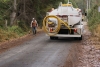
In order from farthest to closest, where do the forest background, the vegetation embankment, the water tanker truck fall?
the vegetation embankment < the forest background < the water tanker truck

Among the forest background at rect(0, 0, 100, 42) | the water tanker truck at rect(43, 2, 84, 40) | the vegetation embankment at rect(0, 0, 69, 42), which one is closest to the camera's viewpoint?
the water tanker truck at rect(43, 2, 84, 40)

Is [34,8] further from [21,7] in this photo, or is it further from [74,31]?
[74,31]

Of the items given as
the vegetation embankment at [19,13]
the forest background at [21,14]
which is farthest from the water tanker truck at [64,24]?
the vegetation embankment at [19,13]

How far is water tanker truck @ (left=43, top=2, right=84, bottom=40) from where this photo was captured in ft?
63.4

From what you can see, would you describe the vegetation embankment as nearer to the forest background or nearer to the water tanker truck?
the forest background

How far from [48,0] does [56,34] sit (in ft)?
45.0

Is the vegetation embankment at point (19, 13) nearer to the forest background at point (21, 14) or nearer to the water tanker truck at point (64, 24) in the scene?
the forest background at point (21, 14)

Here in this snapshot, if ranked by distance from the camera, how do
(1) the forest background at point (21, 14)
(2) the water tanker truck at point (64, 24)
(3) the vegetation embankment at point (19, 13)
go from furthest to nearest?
1. (3) the vegetation embankment at point (19, 13)
2. (1) the forest background at point (21, 14)
3. (2) the water tanker truck at point (64, 24)

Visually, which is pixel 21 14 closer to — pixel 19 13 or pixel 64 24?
pixel 19 13

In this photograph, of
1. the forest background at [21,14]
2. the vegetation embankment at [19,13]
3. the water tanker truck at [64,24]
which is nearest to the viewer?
the water tanker truck at [64,24]

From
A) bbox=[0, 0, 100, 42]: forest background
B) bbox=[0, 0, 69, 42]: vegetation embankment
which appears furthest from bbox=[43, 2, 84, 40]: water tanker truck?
bbox=[0, 0, 69, 42]: vegetation embankment

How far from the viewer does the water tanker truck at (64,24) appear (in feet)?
63.4

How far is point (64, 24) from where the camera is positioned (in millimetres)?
19328

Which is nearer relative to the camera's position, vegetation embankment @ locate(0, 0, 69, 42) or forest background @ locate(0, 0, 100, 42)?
forest background @ locate(0, 0, 100, 42)
